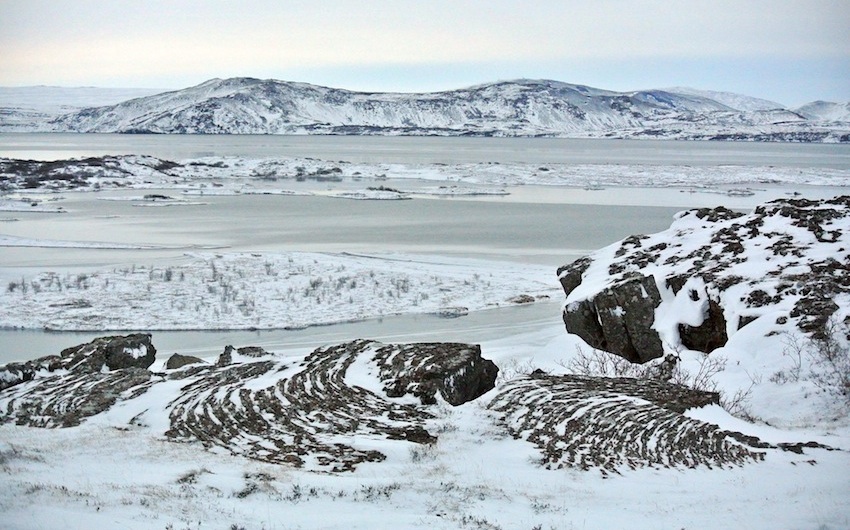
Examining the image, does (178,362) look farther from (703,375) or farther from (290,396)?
(703,375)

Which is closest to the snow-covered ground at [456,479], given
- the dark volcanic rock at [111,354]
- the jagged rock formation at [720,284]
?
the jagged rock formation at [720,284]

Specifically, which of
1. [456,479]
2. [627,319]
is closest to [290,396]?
[456,479]

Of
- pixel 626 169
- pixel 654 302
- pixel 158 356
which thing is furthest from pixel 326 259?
pixel 626 169

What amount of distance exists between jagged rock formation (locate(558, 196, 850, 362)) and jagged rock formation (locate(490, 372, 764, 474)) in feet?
10.5

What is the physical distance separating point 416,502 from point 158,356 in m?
9.94

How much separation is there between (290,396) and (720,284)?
7.96 m

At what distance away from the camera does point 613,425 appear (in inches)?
A: 344

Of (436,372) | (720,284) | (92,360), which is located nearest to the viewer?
(436,372)

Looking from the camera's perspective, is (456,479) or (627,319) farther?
(627,319)

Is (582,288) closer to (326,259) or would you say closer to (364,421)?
(364,421)

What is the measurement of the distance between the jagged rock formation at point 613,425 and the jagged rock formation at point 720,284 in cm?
320

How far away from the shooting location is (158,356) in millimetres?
15047

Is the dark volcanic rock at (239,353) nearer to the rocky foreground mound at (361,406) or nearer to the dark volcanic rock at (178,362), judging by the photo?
the rocky foreground mound at (361,406)

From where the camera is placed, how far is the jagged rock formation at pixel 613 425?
313 inches
